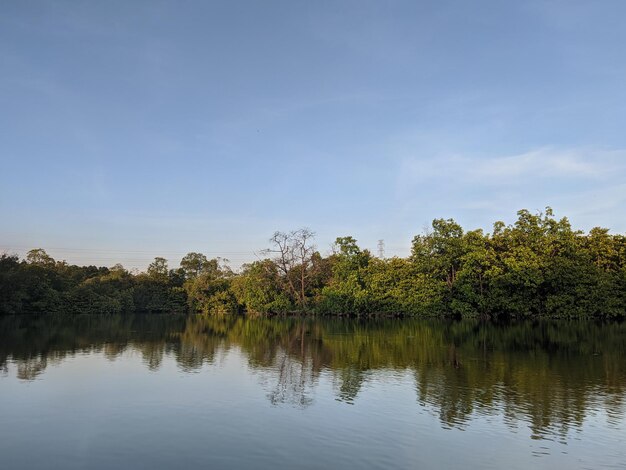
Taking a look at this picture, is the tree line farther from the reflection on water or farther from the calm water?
the calm water

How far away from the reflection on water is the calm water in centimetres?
10

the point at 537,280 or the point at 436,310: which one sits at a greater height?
the point at 537,280

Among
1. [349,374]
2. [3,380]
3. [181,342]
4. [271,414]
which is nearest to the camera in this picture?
[271,414]

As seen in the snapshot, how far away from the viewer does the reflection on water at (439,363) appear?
1514 centimetres

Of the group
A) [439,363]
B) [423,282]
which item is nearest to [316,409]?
[439,363]

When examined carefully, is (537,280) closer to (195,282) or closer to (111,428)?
(111,428)

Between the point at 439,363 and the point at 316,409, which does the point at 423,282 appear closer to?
the point at 439,363

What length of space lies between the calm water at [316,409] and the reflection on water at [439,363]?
0.10 m

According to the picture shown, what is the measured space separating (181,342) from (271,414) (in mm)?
23279

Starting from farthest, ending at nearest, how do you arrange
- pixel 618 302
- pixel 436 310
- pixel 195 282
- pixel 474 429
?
pixel 195 282 → pixel 436 310 → pixel 618 302 → pixel 474 429

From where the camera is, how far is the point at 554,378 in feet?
64.1

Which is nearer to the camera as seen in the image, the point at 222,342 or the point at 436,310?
the point at 222,342

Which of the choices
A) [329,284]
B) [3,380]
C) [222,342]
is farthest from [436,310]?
[3,380]

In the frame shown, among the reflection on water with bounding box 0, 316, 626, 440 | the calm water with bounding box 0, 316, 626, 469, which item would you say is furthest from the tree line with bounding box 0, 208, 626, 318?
the calm water with bounding box 0, 316, 626, 469
